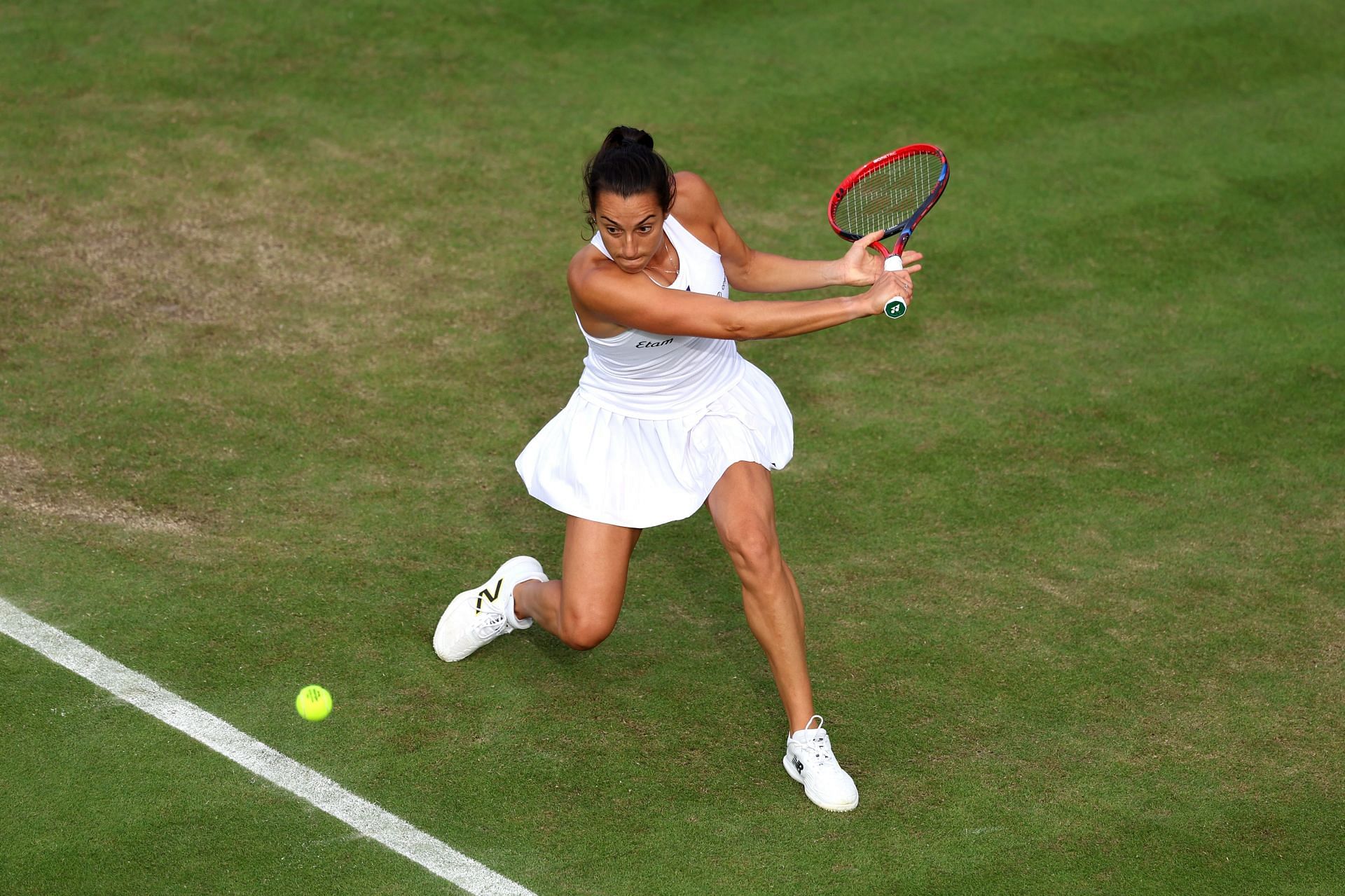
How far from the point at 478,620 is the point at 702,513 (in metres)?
1.75

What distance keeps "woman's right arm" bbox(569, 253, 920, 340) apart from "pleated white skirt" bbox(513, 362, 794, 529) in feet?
1.89

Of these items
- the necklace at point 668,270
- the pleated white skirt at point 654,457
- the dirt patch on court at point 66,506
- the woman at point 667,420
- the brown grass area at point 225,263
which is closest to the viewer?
the woman at point 667,420

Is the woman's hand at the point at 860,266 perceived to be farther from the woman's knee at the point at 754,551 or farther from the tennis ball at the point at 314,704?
the tennis ball at the point at 314,704

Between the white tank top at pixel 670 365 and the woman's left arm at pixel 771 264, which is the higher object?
the woman's left arm at pixel 771 264

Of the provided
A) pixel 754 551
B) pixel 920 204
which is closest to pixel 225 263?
pixel 920 204

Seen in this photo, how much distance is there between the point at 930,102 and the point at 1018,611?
6.21m

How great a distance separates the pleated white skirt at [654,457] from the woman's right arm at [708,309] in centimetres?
58

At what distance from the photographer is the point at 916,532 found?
23.6 ft

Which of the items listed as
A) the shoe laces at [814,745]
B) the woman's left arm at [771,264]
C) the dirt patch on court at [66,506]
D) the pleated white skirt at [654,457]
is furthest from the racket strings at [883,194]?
the dirt patch on court at [66,506]

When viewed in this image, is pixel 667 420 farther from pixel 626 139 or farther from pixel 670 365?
pixel 626 139

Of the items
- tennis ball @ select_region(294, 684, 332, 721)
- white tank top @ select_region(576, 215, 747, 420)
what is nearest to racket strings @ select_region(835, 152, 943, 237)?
white tank top @ select_region(576, 215, 747, 420)

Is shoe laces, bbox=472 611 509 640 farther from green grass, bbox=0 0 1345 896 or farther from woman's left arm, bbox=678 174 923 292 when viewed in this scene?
woman's left arm, bbox=678 174 923 292

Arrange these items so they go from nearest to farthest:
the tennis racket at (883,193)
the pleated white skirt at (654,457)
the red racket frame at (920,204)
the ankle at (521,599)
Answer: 1. the pleated white skirt at (654,457)
2. the red racket frame at (920,204)
3. the ankle at (521,599)
4. the tennis racket at (883,193)

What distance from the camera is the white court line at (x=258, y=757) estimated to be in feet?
16.4
